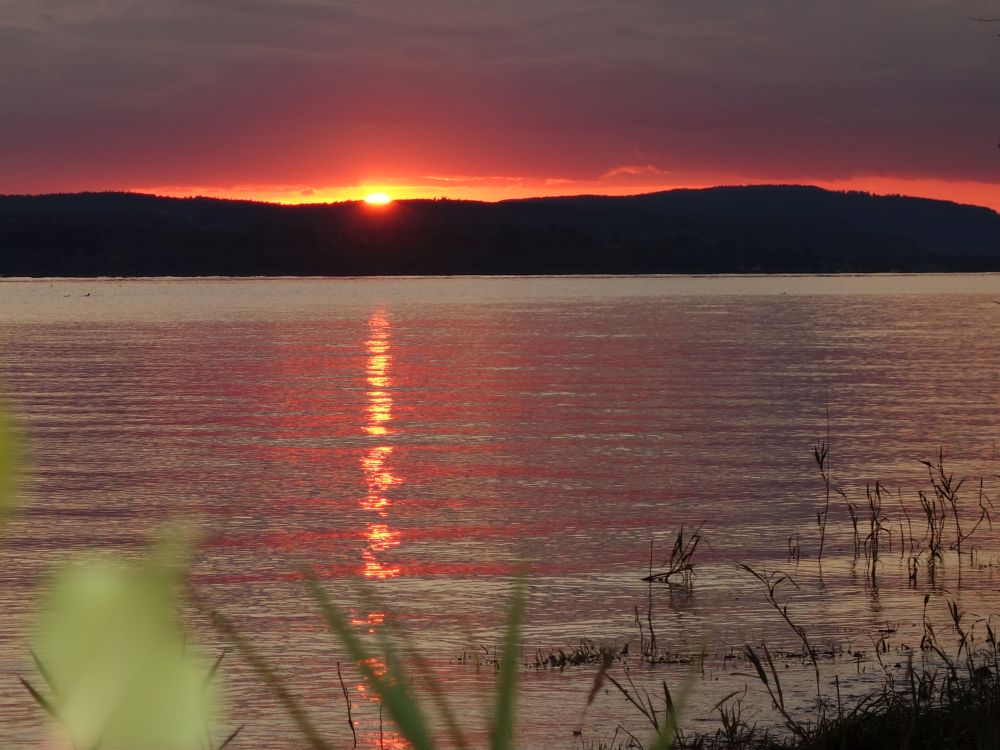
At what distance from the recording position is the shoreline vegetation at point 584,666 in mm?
1548

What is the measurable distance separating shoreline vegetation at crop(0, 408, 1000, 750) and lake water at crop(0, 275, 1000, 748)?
0.61 feet

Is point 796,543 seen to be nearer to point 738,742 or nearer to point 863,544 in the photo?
point 863,544

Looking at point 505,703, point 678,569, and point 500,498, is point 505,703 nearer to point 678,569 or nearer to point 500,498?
point 678,569

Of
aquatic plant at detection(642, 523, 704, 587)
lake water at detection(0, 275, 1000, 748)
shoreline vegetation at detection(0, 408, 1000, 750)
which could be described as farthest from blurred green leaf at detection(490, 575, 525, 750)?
aquatic plant at detection(642, 523, 704, 587)

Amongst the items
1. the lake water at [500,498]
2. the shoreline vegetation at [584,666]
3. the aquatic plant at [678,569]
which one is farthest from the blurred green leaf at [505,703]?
the aquatic plant at [678,569]

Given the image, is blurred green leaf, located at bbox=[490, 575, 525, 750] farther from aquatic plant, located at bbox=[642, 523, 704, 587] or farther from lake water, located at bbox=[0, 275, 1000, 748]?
aquatic plant, located at bbox=[642, 523, 704, 587]

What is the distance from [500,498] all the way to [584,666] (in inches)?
421

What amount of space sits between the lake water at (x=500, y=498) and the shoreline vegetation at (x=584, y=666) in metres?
0.19

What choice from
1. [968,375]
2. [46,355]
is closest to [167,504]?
[968,375]

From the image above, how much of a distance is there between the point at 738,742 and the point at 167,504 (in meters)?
16.0

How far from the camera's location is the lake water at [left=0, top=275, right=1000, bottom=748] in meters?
12.6

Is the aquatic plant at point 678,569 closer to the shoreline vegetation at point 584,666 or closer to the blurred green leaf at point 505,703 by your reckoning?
the shoreline vegetation at point 584,666

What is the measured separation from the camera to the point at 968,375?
50.0m

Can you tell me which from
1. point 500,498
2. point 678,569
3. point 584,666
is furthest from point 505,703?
point 500,498
